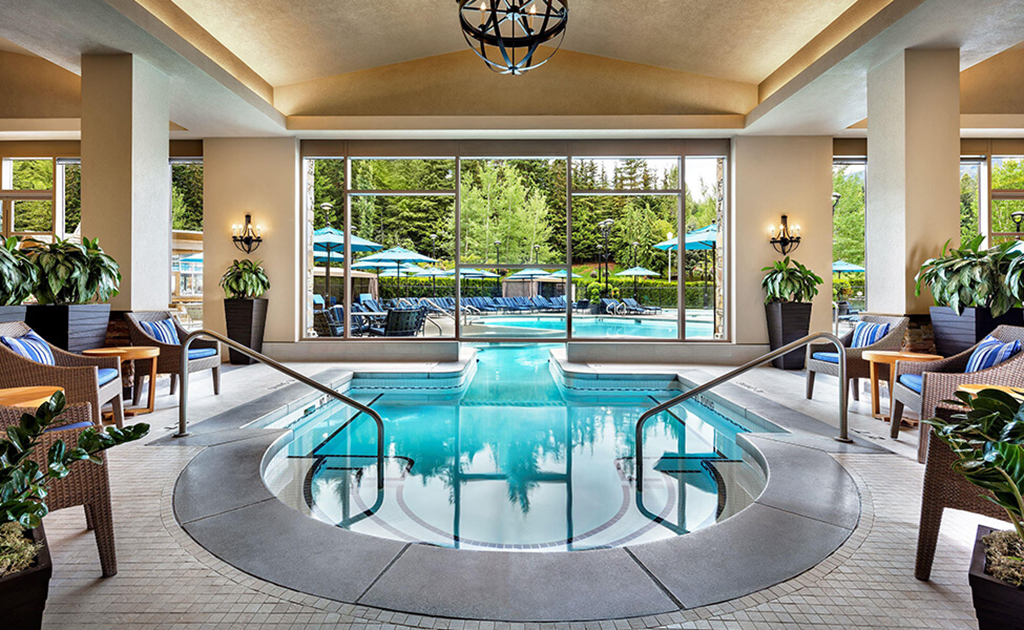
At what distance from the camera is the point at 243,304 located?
25.0ft

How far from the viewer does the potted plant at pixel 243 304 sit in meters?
7.62

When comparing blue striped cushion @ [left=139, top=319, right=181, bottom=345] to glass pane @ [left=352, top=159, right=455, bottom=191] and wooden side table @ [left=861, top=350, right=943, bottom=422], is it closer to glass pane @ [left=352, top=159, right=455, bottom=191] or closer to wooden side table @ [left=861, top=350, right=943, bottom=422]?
glass pane @ [left=352, top=159, right=455, bottom=191]

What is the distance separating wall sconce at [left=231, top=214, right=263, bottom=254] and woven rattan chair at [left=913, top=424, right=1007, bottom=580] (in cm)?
844

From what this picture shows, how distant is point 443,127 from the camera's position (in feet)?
25.7

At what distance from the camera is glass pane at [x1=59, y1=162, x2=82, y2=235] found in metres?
8.79

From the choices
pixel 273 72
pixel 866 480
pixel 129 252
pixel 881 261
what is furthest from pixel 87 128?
pixel 881 261

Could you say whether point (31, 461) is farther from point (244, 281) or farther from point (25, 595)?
point (244, 281)

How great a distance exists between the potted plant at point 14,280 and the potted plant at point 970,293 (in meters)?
7.91

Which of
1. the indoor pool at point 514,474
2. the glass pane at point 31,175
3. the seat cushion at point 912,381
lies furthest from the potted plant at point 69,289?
the seat cushion at point 912,381

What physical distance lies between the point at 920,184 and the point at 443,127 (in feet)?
19.5

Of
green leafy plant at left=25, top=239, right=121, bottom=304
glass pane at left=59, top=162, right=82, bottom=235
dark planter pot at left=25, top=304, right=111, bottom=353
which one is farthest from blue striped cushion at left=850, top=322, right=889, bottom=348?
glass pane at left=59, top=162, right=82, bottom=235

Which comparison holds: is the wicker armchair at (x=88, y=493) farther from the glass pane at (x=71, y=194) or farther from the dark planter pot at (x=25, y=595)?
the glass pane at (x=71, y=194)

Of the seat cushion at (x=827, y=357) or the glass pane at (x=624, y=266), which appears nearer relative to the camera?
the seat cushion at (x=827, y=357)

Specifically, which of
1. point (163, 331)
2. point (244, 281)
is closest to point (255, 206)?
point (244, 281)
